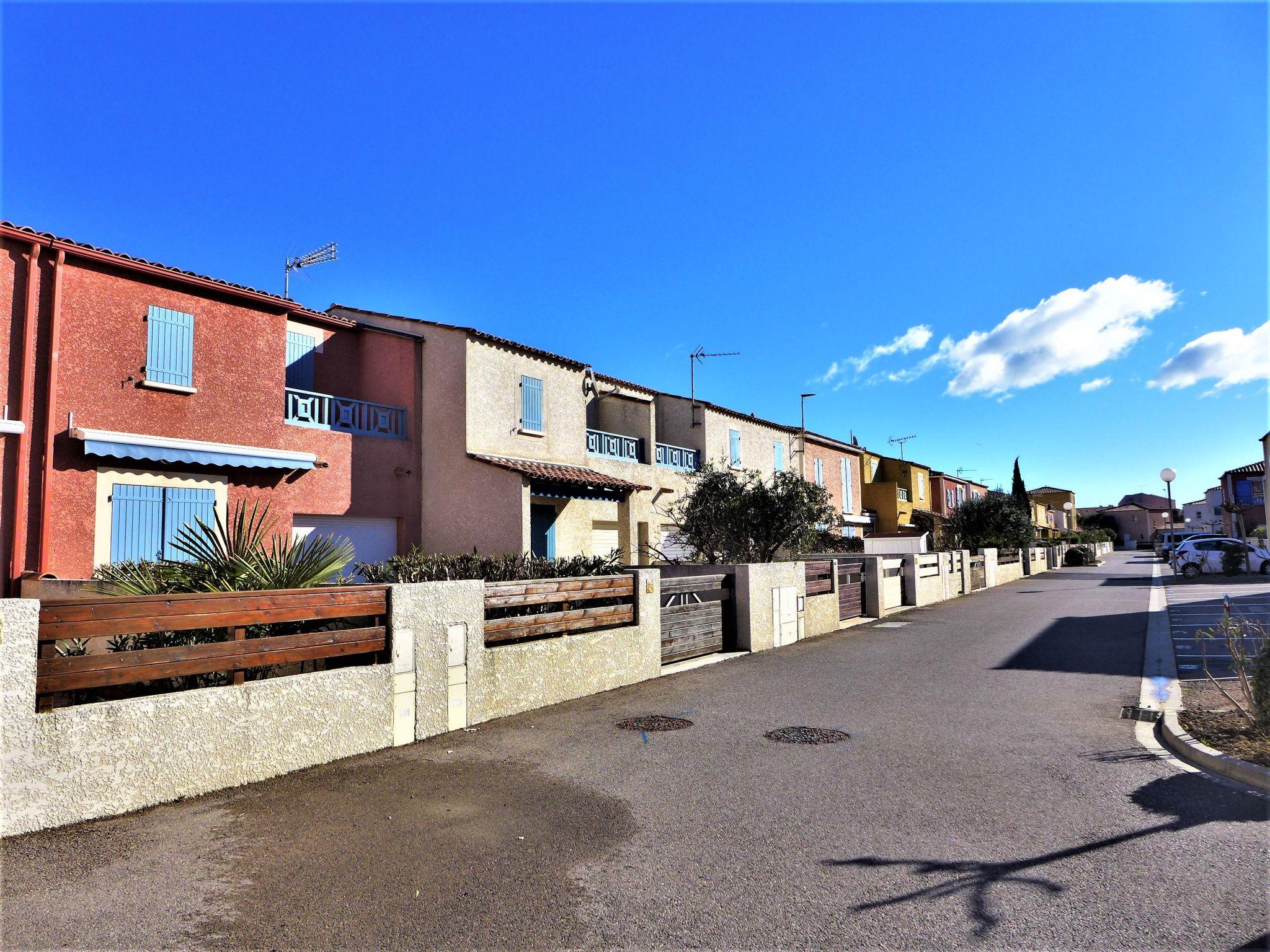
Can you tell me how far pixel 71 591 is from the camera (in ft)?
34.6

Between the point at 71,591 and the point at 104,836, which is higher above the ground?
the point at 71,591

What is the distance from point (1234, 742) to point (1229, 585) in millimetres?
22910

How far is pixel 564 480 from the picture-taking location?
17500 mm

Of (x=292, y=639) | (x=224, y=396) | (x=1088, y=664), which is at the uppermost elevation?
(x=224, y=396)

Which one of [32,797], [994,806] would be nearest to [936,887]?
[994,806]

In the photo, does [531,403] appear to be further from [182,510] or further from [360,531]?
[182,510]

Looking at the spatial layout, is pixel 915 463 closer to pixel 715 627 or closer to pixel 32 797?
pixel 715 627

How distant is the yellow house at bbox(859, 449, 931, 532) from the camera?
4322 cm

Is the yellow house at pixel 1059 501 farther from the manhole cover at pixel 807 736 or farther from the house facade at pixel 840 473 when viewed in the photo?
the manhole cover at pixel 807 736

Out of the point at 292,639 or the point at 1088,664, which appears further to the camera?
the point at 1088,664

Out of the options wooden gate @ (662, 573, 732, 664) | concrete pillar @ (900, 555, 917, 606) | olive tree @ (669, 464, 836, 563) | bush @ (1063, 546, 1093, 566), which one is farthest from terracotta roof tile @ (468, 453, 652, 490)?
bush @ (1063, 546, 1093, 566)

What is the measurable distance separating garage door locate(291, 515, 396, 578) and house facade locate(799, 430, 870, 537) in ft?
65.9

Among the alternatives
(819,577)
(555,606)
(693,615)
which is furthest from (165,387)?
(819,577)

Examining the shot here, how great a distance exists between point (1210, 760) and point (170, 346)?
47.7 feet
